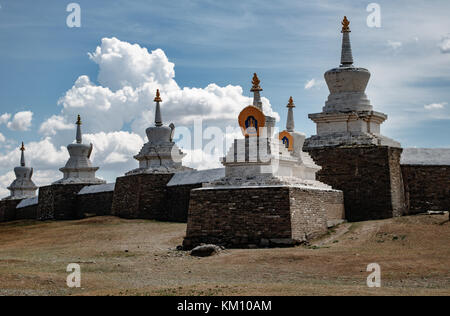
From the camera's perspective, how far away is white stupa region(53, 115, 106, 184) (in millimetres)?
43562

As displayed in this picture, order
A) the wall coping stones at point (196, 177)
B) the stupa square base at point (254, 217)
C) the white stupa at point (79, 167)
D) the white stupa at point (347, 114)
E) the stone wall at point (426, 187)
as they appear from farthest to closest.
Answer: the white stupa at point (79, 167) < the wall coping stones at point (196, 177) < the white stupa at point (347, 114) < the stone wall at point (426, 187) < the stupa square base at point (254, 217)

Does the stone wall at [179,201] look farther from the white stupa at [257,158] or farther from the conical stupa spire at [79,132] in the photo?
the conical stupa spire at [79,132]

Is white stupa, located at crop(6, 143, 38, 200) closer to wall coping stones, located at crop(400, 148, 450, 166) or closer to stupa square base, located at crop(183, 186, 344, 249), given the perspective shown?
wall coping stones, located at crop(400, 148, 450, 166)

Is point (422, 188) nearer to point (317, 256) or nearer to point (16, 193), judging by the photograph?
point (317, 256)

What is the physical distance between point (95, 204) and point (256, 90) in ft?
66.2

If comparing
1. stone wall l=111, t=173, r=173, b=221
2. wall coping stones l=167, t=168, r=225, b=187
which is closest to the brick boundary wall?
stone wall l=111, t=173, r=173, b=221

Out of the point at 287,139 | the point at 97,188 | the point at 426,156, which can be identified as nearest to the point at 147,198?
the point at 97,188

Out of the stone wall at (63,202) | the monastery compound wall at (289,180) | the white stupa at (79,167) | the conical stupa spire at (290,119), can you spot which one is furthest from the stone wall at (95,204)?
the conical stupa spire at (290,119)

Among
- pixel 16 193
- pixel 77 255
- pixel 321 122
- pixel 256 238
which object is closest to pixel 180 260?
pixel 256 238

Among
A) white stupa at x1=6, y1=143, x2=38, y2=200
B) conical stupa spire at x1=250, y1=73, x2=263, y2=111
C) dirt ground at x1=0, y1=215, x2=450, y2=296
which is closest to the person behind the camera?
dirt ground at x1=0, y1=215, x2=450, y2=296

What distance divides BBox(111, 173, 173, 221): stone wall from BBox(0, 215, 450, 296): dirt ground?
8969 mm

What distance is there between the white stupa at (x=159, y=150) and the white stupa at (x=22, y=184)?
2037 centimetres

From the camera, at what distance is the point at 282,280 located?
47.9 ft

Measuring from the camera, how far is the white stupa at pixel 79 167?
4356cm
